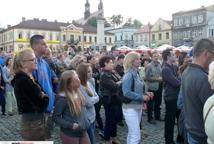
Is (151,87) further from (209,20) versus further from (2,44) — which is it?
(2,44)

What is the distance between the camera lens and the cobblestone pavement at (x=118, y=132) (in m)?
7.27

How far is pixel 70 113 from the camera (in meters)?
4.54

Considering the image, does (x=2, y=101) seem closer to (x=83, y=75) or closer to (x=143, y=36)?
(x=83, y=75)

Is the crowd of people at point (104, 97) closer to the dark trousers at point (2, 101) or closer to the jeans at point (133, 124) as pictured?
the jeans at point (133, 124)

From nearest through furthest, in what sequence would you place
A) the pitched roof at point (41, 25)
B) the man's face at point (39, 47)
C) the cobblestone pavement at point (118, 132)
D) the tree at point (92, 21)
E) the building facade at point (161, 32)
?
the man's face at point (39, 47) < the cobblestone pavement at point (118, 132) < the building facade at point (161, 32) < the pitched roof at point (41, 25) < the tree at point (92, 21)

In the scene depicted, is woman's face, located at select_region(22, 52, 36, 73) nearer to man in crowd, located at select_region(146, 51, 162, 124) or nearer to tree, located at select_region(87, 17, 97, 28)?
man in crowd, located at select_region(146, 51, 162, 124)

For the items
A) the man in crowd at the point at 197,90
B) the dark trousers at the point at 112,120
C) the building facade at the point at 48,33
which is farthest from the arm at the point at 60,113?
the building facade at the point at 48,33

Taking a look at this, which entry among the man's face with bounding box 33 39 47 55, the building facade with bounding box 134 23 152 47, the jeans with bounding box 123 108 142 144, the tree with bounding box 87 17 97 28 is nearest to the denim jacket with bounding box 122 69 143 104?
the jeans with bounding box 123 108 142 144

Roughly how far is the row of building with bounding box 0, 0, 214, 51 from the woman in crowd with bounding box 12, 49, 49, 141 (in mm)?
55719

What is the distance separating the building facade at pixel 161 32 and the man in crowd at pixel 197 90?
252ft

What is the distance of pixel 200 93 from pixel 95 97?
8.40 ft

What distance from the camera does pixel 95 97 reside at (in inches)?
225

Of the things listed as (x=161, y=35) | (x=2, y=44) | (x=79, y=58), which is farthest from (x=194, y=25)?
(x=79, y=58)

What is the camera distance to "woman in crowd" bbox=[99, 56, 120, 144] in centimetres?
686
